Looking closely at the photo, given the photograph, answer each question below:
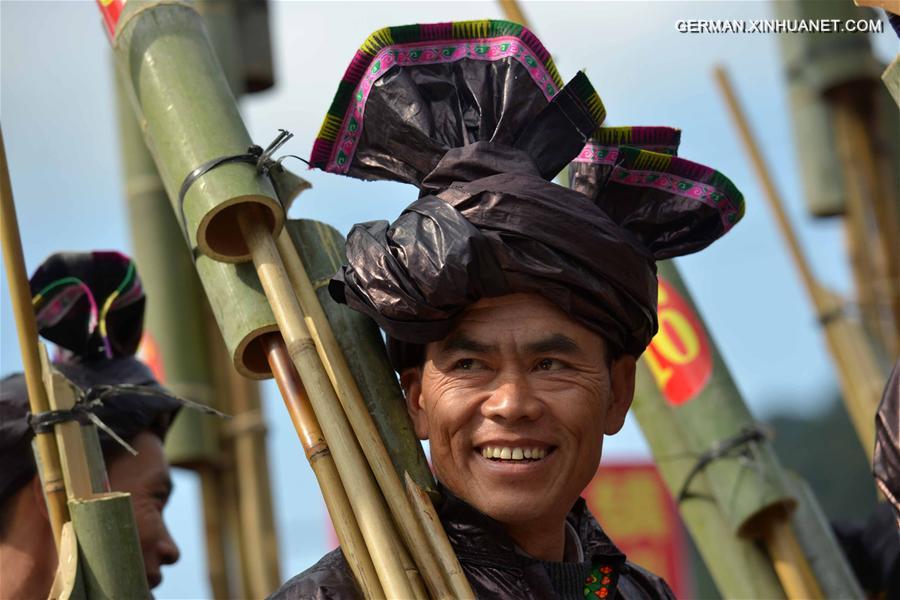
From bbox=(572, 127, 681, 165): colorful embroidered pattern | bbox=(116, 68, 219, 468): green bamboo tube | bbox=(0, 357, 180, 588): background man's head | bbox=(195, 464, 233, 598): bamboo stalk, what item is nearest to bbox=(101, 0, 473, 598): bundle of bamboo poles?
bbox=(572, 127, 681, 165): colorful embroidered pattern

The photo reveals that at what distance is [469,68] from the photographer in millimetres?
2816

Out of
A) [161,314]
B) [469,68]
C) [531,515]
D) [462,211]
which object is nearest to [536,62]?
[469,68]

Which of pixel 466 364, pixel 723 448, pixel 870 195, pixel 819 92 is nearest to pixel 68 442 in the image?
pixel 466 364

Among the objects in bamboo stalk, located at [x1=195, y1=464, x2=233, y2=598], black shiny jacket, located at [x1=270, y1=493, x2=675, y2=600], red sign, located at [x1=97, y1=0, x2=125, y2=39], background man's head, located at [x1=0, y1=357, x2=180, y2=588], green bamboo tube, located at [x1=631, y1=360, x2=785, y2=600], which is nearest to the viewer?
black shiny jacket, located at [x1=270, y1=493, x2=675, y2=600]

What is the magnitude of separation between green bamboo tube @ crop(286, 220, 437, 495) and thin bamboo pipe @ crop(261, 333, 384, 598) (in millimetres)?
99

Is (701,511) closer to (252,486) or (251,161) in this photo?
(251,161)

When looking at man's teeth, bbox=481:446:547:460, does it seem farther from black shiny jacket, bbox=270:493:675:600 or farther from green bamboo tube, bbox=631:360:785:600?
green bamboo tube, bbox=631:360:785:600

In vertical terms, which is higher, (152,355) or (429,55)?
(152,355)

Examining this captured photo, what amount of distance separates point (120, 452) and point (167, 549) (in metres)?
0.23

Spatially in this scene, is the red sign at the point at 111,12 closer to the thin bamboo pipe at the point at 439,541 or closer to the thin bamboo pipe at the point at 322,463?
the thin bamboo pipe at the point at 322,463

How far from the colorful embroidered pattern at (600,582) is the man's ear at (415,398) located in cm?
38

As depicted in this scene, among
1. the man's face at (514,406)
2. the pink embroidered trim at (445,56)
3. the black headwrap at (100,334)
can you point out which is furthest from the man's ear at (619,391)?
the black headwrap at (100,334)

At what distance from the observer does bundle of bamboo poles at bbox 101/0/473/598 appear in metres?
2.63

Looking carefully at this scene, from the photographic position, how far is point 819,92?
6.90 meters
